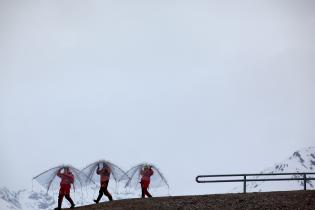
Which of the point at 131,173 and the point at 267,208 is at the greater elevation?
the point at 131,173

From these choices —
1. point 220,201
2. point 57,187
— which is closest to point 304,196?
point 220,201

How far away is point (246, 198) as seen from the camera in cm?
2839

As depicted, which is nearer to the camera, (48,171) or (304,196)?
(304,196)

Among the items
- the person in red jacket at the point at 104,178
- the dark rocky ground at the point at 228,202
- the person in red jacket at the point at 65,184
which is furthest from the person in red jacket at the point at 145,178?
the person in red jacket at the point at 65,184

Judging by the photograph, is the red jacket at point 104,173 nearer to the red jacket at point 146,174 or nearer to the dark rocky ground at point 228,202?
the red jacket at point 146,174

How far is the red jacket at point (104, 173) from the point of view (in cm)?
3155

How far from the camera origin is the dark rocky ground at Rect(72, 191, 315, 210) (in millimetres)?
Answer: 26688

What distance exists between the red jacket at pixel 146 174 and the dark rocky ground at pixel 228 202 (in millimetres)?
2736

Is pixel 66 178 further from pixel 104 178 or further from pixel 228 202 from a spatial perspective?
pixel 228 202

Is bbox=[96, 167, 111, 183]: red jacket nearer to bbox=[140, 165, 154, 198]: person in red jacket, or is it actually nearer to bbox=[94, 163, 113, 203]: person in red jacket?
bbox=[94, 163, 113, 203]: person in red jacket

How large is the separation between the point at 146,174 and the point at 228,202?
597cm

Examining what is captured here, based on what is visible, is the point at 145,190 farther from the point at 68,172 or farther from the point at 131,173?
the point at 68,172

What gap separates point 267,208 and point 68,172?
9880 millimetres

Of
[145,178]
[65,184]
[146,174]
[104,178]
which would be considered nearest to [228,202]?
[145,178]
